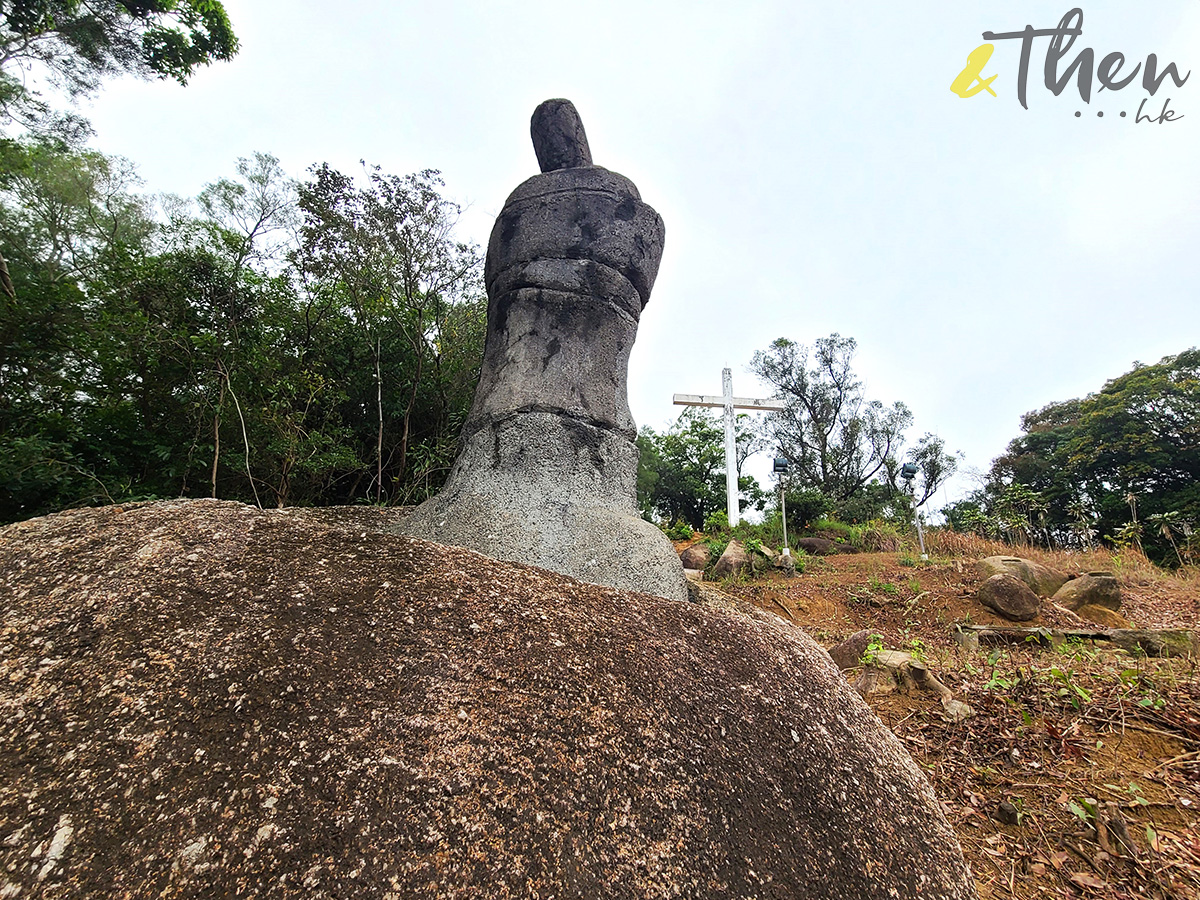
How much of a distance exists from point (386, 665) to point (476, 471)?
1264 mm

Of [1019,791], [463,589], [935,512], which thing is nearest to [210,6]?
[463,589]

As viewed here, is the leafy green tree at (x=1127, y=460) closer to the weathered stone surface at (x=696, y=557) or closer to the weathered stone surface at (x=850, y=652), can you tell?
the weathered stone surface at (x=696, y=557)

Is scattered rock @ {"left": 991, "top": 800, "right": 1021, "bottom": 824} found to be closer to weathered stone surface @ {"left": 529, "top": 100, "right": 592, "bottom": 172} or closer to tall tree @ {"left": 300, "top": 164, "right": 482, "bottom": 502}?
weathered stone surface @ {"left": 529, "top": 100, "right": 592, "bottom": 172}

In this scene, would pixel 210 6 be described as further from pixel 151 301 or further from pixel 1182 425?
pixel 1182 425

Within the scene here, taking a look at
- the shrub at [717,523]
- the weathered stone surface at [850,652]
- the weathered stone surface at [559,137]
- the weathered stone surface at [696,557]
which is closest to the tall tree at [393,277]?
the weathered stone surface at [559,137]

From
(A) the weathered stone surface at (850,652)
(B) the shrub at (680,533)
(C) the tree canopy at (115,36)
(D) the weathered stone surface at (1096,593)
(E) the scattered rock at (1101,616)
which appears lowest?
(A) the weathered stone surface at (850,652)

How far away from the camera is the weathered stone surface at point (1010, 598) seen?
4.84m

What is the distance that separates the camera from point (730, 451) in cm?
1471

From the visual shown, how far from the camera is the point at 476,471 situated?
228cm

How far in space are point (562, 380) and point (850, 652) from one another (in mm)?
2498

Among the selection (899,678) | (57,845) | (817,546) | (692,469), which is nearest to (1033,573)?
(899,678)

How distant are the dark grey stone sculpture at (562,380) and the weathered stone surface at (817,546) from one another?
9553mm

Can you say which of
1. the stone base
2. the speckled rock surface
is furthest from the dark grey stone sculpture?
the speckled rock surface

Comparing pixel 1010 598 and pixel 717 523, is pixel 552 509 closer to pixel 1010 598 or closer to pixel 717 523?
pixel 1010 598
